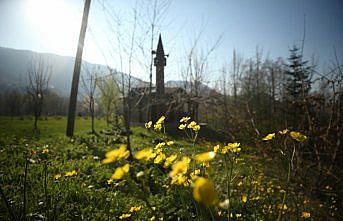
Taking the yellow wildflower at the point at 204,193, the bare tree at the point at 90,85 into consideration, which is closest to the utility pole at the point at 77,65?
the bare tree at the point at 90,85

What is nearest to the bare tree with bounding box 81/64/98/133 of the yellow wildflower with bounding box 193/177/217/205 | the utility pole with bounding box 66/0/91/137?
the utility pole with bounding box 66/0/91/137

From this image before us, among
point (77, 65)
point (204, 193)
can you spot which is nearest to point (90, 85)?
point (77, 65)

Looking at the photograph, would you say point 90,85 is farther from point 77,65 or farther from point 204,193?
point 204,193

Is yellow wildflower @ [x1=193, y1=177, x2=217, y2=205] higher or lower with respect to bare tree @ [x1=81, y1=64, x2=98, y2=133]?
lower

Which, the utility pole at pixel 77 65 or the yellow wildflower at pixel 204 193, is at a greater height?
the utility pole at pixel 77 65

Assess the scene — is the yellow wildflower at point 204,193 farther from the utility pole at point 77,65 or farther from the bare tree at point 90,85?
the utility pole at point 77,65

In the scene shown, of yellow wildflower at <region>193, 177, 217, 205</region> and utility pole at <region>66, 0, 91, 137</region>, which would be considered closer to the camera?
yellow wildflower at <region>193, 177, 217, 205</region>

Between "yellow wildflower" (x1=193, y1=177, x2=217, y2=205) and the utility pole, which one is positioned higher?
the utility pole

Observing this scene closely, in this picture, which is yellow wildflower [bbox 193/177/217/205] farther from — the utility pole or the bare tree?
the utility pole

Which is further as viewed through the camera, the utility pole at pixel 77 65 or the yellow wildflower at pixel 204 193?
the utility pole at pixel 77 65

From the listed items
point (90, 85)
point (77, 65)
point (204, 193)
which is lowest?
point (204, 193)

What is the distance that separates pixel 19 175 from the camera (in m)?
3.55

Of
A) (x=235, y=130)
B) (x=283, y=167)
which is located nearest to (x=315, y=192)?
(x=283, y=167)

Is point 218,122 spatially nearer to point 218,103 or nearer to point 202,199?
point 218,103
